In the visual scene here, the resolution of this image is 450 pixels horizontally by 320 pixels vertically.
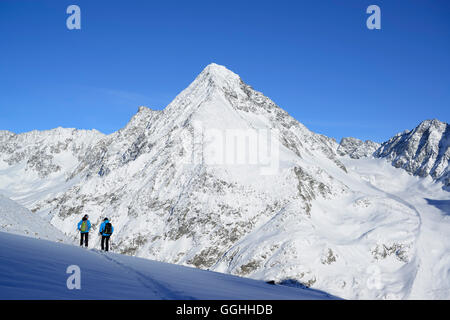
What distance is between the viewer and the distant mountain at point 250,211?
6175 cm

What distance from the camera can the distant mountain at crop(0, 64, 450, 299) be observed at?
61.8 m

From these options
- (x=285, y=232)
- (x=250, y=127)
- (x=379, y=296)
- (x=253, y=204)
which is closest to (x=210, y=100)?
(x=250, y=127)

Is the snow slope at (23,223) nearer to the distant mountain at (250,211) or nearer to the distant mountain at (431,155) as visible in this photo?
the distant mountain at (250,211)

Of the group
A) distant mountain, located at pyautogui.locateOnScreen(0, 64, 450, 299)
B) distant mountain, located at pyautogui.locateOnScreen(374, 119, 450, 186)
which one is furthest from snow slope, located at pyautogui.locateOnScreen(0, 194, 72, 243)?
distant mountain, located at pyautogui.locateOnScreen(374, 119, 450, 186)

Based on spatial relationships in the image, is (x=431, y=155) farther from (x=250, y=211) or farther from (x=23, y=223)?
(x=23, y=223)

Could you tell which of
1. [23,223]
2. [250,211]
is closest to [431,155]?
[250,211]

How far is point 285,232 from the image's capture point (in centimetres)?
6738

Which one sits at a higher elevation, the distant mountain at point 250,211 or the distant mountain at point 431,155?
the distant mountain at point 431,155

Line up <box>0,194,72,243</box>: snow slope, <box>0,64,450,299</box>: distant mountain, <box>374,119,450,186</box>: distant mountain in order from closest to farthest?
1. <box>0,194,72,243</box>: snow slope
2. <box>0,64,450,299</box>: distant mountain
3. <box>374,119,450,186</box>: distant mountain

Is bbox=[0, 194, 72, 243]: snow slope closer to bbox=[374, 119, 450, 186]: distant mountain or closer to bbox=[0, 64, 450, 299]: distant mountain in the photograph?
bbox=[0, 64, 450, 299]: distant mountain

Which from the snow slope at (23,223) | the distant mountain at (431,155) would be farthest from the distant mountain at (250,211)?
the distant mountain at (431,155)

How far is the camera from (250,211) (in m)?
84.6

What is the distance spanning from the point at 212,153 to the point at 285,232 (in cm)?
3826
